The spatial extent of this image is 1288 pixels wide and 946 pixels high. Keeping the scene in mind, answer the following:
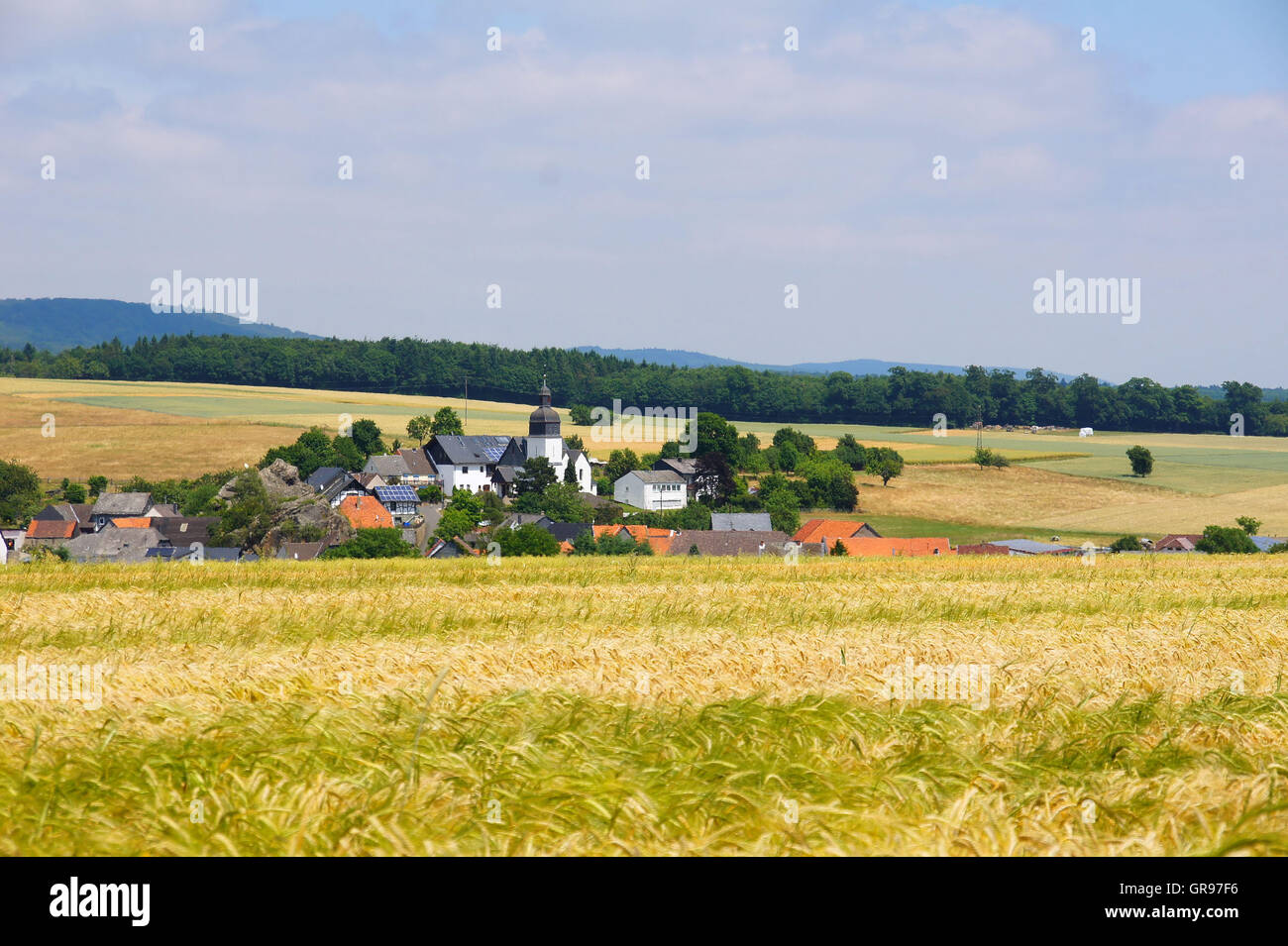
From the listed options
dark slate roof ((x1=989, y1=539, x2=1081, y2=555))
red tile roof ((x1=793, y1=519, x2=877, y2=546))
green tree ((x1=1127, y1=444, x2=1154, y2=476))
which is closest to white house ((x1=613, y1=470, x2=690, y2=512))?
red tile roof ((x1=793, y1=519, x2=877, y2=546))

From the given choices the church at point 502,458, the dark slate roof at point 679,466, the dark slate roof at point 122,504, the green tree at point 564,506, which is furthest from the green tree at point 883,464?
the dark slate roof at point 122,504

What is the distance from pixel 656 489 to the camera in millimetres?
109312

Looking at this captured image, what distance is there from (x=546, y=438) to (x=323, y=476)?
2526 centimetres

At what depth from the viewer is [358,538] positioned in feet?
222

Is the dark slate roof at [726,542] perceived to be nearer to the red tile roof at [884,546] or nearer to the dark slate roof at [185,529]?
the red tile roof at [884,546]

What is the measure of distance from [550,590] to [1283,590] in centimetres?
1241

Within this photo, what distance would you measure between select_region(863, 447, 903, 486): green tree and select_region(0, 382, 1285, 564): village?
15.6 metres

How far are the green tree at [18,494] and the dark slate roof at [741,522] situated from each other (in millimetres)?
A: 59232

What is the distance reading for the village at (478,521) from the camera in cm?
6994

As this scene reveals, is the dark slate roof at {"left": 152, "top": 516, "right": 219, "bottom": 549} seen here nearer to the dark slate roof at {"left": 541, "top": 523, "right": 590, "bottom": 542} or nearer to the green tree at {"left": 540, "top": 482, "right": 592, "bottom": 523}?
the dark slate roof at {"left": 541, "top": 523, "right": 590, "bottom": 542}

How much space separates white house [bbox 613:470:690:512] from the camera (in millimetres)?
108688

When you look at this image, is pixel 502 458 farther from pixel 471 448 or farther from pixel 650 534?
pixel 650 534

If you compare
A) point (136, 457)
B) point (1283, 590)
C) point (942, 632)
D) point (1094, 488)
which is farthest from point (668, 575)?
point (136, 457)
